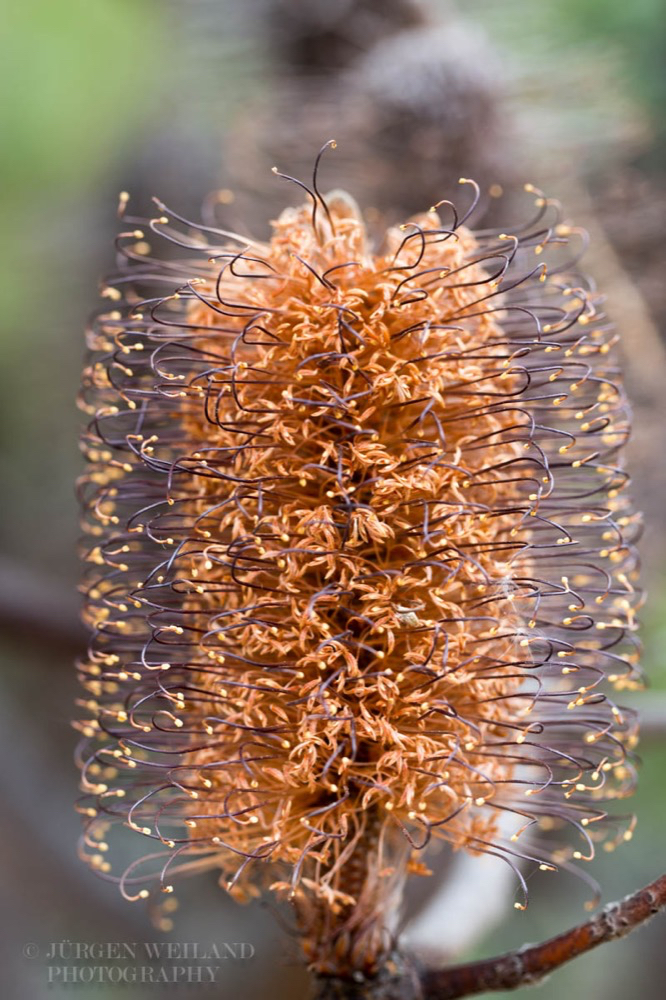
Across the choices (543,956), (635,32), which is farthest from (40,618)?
(635,32)

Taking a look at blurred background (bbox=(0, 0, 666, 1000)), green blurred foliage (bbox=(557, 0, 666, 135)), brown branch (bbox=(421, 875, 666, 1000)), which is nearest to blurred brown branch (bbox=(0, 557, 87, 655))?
blurred background (bbox=(0, 0, 666, 1000))

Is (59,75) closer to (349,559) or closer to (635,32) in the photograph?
(349,559)

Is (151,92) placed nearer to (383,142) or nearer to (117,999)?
(383,142)

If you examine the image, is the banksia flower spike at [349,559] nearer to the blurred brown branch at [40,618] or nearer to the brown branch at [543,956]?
the brown branch at [543,956]

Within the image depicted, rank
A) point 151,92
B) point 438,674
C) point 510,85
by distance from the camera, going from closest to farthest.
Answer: point 438,674 → point 151,92 → point 510,85

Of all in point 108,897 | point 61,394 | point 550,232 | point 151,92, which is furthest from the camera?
point 61,394

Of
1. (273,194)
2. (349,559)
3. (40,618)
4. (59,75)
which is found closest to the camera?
(349,559)

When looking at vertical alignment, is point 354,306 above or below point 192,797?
above

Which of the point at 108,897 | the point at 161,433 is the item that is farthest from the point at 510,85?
the point at 108,897
